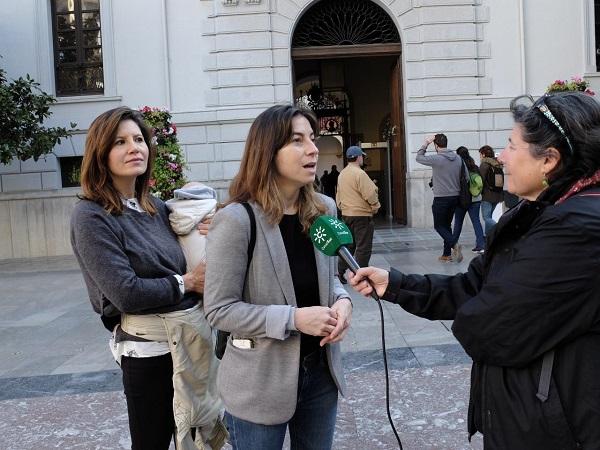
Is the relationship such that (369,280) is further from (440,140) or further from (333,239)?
(440,140)

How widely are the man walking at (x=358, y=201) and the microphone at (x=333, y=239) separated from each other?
6469 millimetres

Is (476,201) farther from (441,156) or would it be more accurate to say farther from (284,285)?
(284,285)

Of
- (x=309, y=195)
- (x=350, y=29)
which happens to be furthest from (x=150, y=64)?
(x=309, y=195)

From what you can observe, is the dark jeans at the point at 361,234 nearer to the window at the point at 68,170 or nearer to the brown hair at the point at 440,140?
the brown hair at the point at 440,140

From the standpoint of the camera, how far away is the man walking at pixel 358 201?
8625 mm

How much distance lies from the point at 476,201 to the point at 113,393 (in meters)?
7.72

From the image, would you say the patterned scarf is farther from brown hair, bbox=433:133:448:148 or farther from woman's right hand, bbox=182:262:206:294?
brown hair, bbox=433:133:448:148

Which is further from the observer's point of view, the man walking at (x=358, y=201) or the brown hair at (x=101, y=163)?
the man walking at (x=358, y=201)

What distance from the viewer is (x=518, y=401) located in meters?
1.67

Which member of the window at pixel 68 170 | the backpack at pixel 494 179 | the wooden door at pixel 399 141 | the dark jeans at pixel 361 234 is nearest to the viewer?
the dark jeans at pixel 361 234

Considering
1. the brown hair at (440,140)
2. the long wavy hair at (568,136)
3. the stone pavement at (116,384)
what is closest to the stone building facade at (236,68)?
the brown hair at (440,140)

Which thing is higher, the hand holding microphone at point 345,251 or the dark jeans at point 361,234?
the hand holding microphone at point 345,251

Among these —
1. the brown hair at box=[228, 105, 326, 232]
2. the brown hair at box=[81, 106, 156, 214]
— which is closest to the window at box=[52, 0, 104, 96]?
the brown hair at box=[81, 106, 156, 214]

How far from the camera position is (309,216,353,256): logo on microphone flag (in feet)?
6.64
